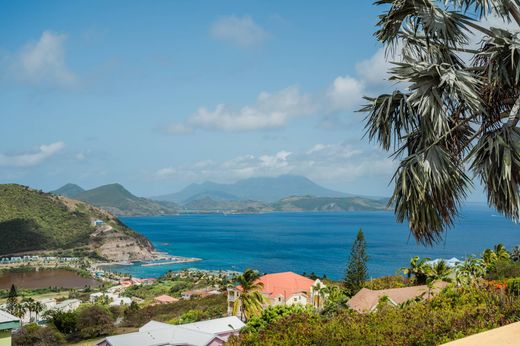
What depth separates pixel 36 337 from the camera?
1420 inches

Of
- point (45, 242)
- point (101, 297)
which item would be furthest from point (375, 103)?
point (45, 242)

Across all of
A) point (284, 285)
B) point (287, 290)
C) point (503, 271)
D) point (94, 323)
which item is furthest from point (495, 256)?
point (94, 323)

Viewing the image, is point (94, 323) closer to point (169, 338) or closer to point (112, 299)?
point (169, 338)

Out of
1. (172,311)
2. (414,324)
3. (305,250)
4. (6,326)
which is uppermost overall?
(6,326)

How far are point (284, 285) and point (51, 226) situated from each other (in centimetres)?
11298

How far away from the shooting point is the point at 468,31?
4285mm

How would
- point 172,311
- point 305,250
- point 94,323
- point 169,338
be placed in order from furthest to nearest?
point 305,250 < point 172,311 < point 94,323 < point 169,338

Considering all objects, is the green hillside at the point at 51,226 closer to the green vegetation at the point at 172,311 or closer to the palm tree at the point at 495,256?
the green vegetation at the point at 172,311

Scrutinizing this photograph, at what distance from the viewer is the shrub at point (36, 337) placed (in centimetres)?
3459

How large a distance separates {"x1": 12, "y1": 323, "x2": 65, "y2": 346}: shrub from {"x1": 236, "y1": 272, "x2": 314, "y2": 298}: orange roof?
17251 mm

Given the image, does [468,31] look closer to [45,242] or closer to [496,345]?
[496,345]

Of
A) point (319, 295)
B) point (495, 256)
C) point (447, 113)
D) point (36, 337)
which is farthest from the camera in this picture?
point (319, 295)

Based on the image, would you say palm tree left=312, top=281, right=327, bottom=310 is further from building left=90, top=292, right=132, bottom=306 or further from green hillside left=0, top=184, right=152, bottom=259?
green hillside left=0, top=184, right=152, bottom=259

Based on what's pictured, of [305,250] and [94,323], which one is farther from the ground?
[94,323]
